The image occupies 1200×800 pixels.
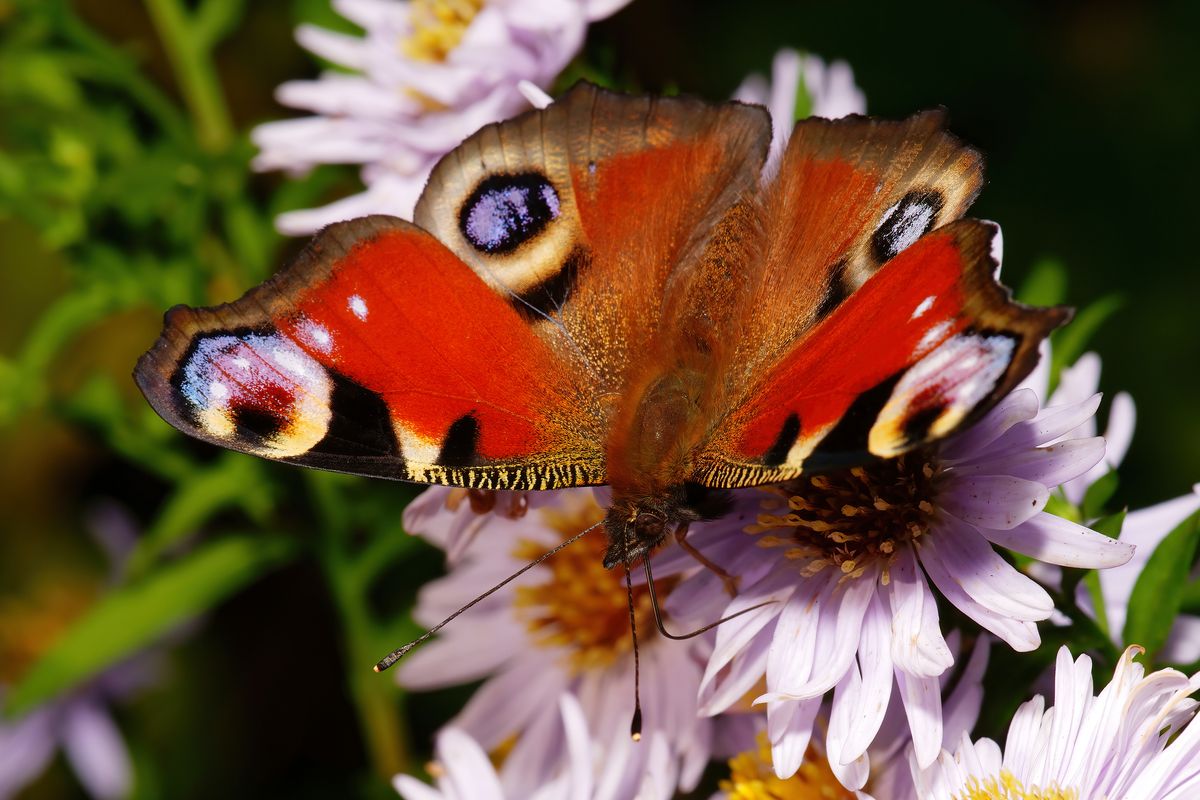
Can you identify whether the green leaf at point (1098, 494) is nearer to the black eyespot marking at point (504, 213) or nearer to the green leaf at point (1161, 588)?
the green leaf at point (1161, 588)

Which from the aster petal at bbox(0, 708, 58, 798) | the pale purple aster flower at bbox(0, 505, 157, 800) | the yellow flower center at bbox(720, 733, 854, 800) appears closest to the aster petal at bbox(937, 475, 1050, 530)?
the yellow flower center at bbox(720, 733, 854, 800)

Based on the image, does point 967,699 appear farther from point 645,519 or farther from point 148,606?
point 148,606

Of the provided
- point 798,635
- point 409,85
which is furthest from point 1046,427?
point 409,85

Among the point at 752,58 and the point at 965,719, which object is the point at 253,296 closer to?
the point at 965,719

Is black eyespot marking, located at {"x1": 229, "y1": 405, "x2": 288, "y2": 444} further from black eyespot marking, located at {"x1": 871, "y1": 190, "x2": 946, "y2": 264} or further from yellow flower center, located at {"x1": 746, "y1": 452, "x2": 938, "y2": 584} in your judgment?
black eyespot marking, located at {"x1": 871, "y1": 190, "x2": 946, "y2": 264}

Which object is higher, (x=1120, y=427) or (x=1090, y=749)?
(x=1120, y=427)

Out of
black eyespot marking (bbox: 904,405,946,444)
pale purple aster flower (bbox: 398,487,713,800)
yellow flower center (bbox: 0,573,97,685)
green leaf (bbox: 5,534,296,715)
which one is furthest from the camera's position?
yellow flower center (bbox: 0,573,97,685)
